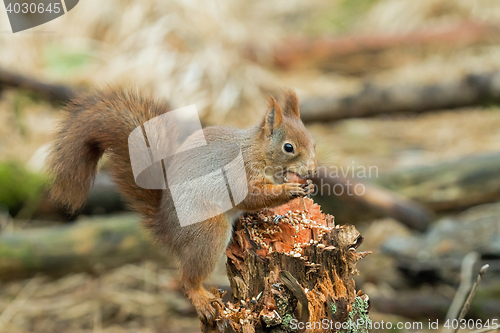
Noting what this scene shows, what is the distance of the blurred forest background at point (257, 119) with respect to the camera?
99.3 inches

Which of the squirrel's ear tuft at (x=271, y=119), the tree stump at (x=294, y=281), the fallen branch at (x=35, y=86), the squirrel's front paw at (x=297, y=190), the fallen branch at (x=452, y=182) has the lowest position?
the fallen branch at (x=452, y=182)

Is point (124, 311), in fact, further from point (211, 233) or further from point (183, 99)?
point (183, 99)

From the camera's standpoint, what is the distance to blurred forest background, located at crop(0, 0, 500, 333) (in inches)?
99.3

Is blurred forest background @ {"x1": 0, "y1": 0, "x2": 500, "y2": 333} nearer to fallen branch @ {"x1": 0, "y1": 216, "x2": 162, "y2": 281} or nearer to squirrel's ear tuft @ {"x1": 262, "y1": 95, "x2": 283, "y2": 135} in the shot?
fallen branch @ {"x1": 0, "y1": 216, "x2": 162, "y2": 281}

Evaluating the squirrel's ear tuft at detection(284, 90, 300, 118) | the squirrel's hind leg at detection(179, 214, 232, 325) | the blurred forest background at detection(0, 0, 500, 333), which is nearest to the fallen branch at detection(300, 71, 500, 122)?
the blurred forest background at detection(0, 0, 500, 333)

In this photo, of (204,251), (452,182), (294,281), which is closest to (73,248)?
(204,251)

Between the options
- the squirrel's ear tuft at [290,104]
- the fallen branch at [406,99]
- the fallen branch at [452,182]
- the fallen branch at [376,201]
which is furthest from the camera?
the fallen branch at [406,99]

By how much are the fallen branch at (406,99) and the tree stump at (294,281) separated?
2.35 metres

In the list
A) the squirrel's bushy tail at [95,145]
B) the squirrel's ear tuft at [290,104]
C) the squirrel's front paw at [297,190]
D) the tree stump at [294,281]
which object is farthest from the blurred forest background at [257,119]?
the tree stump at [294,281]

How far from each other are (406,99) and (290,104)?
2.22 m

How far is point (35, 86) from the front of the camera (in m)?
3.00

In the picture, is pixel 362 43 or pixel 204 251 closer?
Answer: pixel 204 251

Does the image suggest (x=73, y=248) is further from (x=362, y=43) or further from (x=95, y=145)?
(x=362, y=43)

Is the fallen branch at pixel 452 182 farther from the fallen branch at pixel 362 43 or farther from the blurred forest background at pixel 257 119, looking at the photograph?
the fallen branch at pixel 362 43
